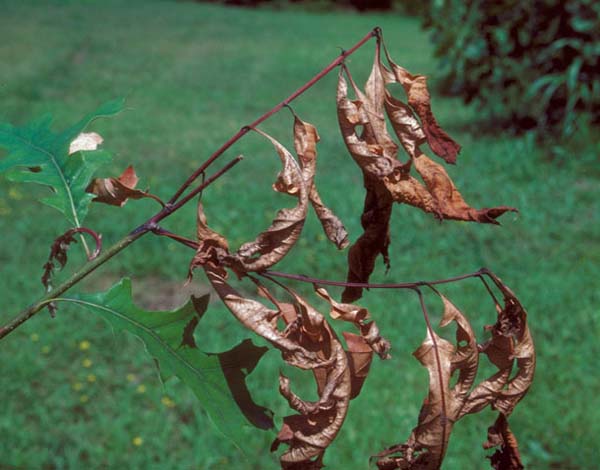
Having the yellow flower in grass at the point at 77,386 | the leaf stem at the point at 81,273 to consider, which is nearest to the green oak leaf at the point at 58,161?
the leaf stem at the point at 81,273

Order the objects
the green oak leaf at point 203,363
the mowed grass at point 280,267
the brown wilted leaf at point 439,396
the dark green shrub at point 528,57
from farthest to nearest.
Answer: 1. the dark green shrub at point 528,57
2. the mowed grass at point 280,267
3. the green oak leaf at point 203,363
4. the brown wilted leaf at point 439,396

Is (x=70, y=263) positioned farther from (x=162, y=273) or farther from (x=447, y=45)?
(x=447, y=45)

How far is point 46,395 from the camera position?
281 cm

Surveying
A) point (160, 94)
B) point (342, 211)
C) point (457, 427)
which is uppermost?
point (457, 427)

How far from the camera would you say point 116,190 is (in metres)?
0.74

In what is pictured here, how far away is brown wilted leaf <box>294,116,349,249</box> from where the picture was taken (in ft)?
2.11

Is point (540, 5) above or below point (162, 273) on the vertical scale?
above

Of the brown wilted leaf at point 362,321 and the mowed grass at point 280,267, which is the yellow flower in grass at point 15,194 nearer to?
the mowed grass at point 280,267

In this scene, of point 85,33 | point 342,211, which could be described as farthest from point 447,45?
point 85,33

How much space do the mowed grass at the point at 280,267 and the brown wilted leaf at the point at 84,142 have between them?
25 centimetres

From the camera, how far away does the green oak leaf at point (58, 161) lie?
807 millimetres

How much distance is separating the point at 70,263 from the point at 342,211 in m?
1.42

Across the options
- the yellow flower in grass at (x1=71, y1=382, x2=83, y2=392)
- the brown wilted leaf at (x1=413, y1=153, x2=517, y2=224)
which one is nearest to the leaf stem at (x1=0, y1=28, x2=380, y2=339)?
the brown wilted leaf at (x1=413, y1=153, x2=517, y2=224)

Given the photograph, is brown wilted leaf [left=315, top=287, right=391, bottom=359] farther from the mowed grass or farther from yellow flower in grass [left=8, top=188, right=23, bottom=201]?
yellow flower in grass [left=8, top=188, right=23, bottom=201]
